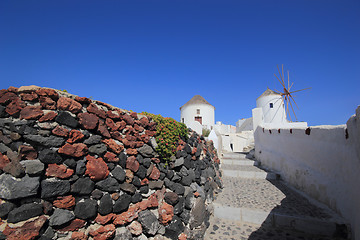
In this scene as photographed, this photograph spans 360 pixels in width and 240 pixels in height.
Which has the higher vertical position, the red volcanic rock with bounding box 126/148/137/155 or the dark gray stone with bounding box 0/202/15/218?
the red volcanic rock with bounding box 126/148/137/155

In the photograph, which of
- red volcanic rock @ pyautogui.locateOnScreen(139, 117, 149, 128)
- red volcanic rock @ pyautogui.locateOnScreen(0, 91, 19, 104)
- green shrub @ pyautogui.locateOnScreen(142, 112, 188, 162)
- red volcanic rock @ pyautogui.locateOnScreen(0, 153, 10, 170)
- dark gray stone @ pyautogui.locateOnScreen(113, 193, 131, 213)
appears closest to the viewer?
red volcanic rock @ pyautogui.locateOnScreen(0, 153, 10, 170)

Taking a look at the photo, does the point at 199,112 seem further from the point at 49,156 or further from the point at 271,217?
the point at 49,156

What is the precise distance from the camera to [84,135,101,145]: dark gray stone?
112 inches

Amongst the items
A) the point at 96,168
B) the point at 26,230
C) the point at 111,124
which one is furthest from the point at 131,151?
the point at 26,230

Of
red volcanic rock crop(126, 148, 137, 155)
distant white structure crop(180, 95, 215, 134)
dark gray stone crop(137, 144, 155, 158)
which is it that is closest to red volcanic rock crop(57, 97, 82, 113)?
red volcanic rock crop(126, 148, 137, 155)

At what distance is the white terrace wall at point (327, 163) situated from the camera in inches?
128

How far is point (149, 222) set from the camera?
3.29 metres

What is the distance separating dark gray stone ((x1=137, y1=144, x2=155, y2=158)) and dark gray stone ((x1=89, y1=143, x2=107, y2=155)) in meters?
→ 0.76

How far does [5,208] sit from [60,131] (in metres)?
1.03

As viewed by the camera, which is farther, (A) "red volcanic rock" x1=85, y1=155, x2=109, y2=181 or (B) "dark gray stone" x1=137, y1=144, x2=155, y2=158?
(B) "dark gray stone" x1=137, y1=144, x2=155, y2=158

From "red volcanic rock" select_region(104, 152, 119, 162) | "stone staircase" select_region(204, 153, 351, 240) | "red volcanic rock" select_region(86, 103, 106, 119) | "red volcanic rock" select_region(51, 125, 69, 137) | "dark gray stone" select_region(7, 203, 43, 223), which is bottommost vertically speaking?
"stone staircase" select_region(204, 153, 351, 240)

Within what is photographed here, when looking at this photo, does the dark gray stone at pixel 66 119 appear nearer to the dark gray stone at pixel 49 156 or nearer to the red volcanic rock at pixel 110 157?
the dark gray stone at pixel 49 156

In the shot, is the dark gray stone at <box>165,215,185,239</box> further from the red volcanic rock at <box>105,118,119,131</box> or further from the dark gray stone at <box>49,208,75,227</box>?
the red volcanic rock at <box>105,118,119,131</box>

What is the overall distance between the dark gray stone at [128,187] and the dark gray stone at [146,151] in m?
0.65
